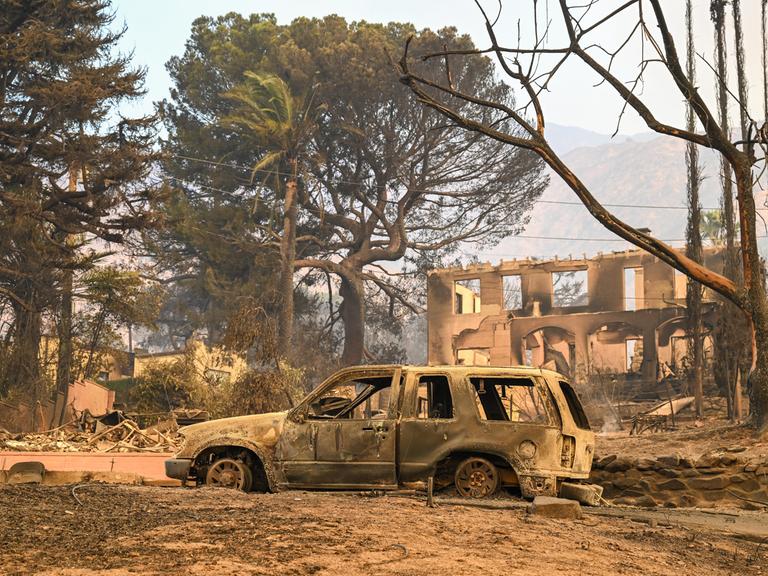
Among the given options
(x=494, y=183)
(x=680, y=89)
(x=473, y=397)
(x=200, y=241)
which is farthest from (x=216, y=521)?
(x=494, y=183)

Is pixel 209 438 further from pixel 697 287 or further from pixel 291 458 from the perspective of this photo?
pixel 697 287

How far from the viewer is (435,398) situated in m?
12.5

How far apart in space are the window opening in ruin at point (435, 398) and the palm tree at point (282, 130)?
134ft

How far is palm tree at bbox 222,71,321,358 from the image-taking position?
5572 cm

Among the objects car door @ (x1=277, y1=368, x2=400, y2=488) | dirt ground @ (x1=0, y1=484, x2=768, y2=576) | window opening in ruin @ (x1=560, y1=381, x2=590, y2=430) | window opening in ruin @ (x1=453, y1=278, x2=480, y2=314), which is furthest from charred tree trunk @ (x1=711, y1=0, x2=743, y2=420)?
window opening in ruin @ (x1=453, y1=278, x2=480, y2=314)

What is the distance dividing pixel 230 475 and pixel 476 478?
2.79 metres

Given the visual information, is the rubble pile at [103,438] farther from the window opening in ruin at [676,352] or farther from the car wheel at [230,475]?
the window opening in ruin at [676,352]

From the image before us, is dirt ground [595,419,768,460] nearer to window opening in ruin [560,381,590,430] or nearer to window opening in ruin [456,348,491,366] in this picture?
window opening in ruin [560,381,590,430]

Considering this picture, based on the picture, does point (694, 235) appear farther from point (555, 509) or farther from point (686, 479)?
point (555, 509)

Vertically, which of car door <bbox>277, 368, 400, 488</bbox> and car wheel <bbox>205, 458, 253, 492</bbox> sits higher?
car door <bbox>277, 368, 400, 488</bbox>

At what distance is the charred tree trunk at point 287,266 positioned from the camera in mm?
52662

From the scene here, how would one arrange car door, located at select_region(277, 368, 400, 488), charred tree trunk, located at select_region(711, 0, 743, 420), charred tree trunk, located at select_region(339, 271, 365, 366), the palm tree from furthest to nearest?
charred tree trunk, located at select_region(339, 271, 365, 366) → the palm tree → charred tree trunk, located at select_region(711, 0, 743, 420) → car door, located at select_region(277, 368, 400, 488)

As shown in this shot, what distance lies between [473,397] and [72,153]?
2953 cm

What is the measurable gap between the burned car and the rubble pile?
12.2 metres
